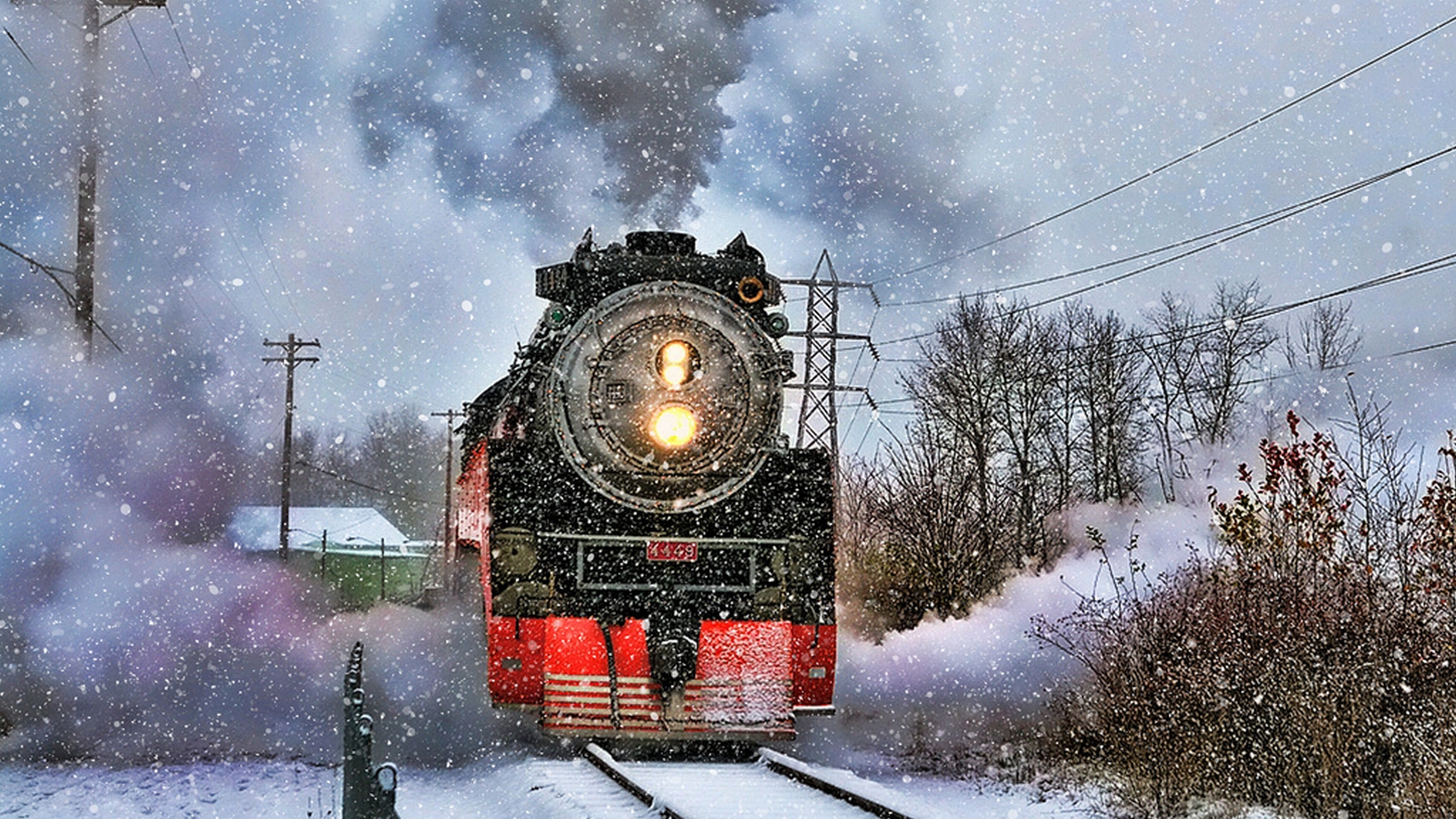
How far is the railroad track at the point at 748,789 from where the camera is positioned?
6750mm

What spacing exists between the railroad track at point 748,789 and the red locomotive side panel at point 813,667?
0.46m

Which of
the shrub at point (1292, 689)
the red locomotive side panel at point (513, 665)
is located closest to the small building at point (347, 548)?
the red locomotive side panel at point (513, 665)

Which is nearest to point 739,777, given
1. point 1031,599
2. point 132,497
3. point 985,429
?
point 1031,599

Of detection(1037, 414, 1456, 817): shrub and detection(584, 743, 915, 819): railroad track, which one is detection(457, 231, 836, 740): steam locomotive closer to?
detection(584, 743, 915, 819): railroad track

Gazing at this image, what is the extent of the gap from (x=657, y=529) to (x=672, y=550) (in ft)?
0.68

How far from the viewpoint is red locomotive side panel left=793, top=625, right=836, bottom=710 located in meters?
8.36

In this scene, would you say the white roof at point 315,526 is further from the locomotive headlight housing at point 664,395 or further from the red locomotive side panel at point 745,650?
the red locomotive side panel at point 745,650

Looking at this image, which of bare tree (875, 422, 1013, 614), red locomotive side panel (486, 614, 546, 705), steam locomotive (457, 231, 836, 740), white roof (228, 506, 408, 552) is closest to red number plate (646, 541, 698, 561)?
steam locomotive (457, 231, 836, 740)

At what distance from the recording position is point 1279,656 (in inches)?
285

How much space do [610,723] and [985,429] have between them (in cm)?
1668

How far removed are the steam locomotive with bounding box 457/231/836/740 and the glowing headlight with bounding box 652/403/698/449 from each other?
1cm

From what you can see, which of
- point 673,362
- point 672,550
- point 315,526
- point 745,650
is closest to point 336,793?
point 672,550

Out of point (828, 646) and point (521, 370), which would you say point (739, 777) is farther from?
point (521, 370)

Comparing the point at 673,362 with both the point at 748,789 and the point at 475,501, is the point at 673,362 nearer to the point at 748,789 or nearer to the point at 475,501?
the point at 475,501
